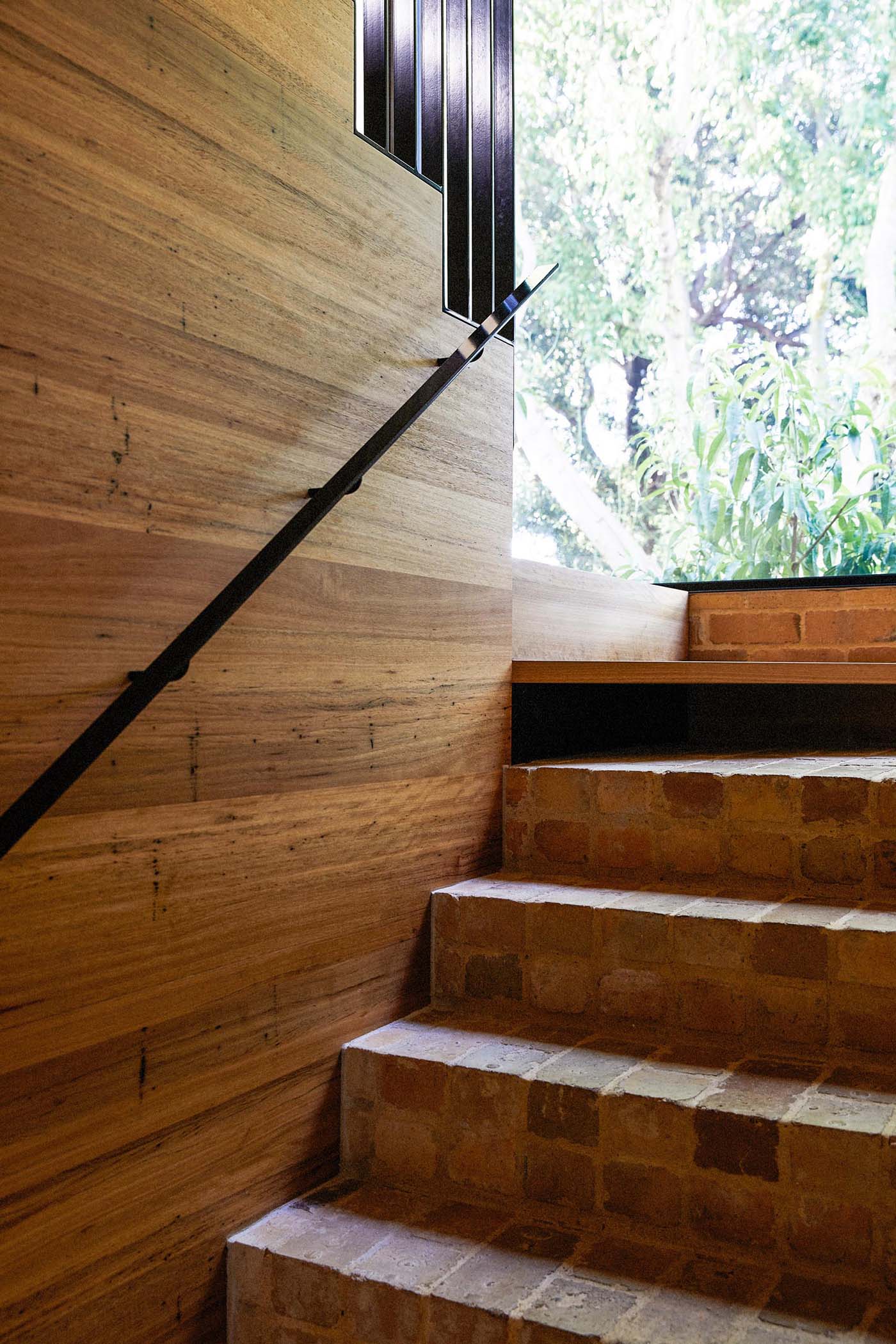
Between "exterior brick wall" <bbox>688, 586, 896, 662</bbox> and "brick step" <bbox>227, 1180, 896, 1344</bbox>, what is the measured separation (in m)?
2.19

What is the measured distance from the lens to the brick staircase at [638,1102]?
1416mm

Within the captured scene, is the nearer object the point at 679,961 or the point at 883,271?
the point at 679,961

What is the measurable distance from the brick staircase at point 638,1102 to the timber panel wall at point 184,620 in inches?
6.0

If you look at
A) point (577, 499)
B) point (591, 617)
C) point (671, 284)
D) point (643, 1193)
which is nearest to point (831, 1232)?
point (643, 1193)

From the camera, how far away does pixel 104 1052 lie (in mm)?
1410

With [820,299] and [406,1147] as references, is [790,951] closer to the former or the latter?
[406,1147]

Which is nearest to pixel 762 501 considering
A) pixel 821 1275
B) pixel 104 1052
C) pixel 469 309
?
pixel 469 309

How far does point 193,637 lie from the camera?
135cm

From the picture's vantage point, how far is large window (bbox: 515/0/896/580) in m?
3.73

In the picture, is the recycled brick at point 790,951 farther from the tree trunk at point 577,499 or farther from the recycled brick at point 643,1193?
the tree trunk at point 577,499

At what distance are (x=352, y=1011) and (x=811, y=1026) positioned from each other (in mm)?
802

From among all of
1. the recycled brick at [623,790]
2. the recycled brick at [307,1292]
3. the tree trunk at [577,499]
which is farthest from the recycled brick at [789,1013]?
the tree trunk at [577,499]

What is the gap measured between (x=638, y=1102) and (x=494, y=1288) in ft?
1.11

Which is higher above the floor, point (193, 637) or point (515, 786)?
point (193, 637)
